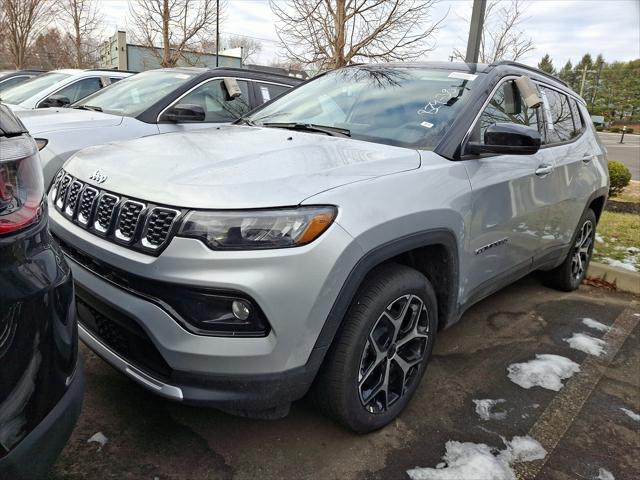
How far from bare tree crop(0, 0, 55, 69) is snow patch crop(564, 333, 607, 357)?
58.6 ft

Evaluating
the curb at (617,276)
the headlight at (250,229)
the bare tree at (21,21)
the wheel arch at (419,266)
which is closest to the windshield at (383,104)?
the wheel arch at (419,266)

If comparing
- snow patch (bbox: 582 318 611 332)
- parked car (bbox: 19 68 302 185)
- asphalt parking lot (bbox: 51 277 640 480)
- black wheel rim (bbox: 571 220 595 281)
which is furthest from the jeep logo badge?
black wheel rim (bbox: 571 220 595 281)

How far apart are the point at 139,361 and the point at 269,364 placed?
1.75 ft

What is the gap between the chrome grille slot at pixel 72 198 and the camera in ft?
7.18

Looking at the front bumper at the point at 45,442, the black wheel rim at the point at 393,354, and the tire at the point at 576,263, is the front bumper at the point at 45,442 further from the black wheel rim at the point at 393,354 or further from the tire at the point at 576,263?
the tire at the point at 576,263

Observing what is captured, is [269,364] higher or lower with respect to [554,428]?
higher

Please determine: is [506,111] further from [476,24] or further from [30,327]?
[476,24]

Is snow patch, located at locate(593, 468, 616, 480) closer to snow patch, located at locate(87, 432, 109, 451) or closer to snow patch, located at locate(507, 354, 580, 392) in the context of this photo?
snow patch, located at locate(507, 354, 580, 392)

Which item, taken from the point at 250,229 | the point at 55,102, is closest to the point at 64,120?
the point at 55,102

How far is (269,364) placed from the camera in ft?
5.78

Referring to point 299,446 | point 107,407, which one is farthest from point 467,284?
point 107,407

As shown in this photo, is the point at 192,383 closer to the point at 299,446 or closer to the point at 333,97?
the point at 299,446

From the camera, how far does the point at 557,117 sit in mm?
3656

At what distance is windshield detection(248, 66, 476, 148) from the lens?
8.61 feet
